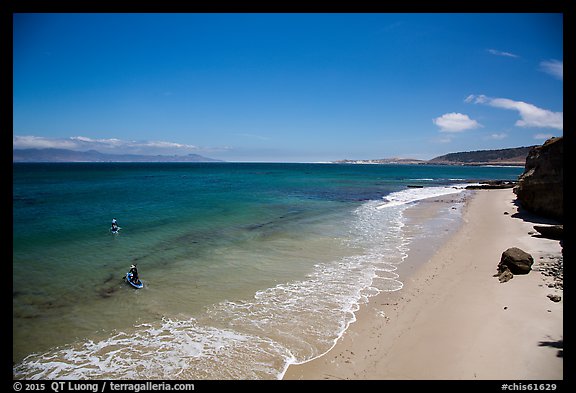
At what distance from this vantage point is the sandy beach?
5941 millimetres

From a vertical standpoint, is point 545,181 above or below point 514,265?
above

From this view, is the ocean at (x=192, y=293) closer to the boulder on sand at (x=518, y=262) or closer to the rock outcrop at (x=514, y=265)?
the rock outcrop at (x=514, y=265)

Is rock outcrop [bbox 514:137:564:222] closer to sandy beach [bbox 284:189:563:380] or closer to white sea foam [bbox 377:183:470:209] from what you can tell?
sandy beach [bbox 284:189:563:380]

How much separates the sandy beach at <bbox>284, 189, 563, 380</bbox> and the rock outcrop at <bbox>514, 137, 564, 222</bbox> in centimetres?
828

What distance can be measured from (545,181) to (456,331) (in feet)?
56.3

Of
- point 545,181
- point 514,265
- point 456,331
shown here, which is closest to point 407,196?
point 545,181

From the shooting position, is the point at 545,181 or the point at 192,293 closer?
the point at 192,293

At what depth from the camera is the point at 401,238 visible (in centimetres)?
1802

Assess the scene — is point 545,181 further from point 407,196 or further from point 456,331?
point 407,196

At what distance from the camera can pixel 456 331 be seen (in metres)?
7.38

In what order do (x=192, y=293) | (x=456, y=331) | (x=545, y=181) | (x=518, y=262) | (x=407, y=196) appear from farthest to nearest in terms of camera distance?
(x=407, y=196), (x=545, y=181), (x=192, y=293), (x=518, y=262), (x=456, y=331)
